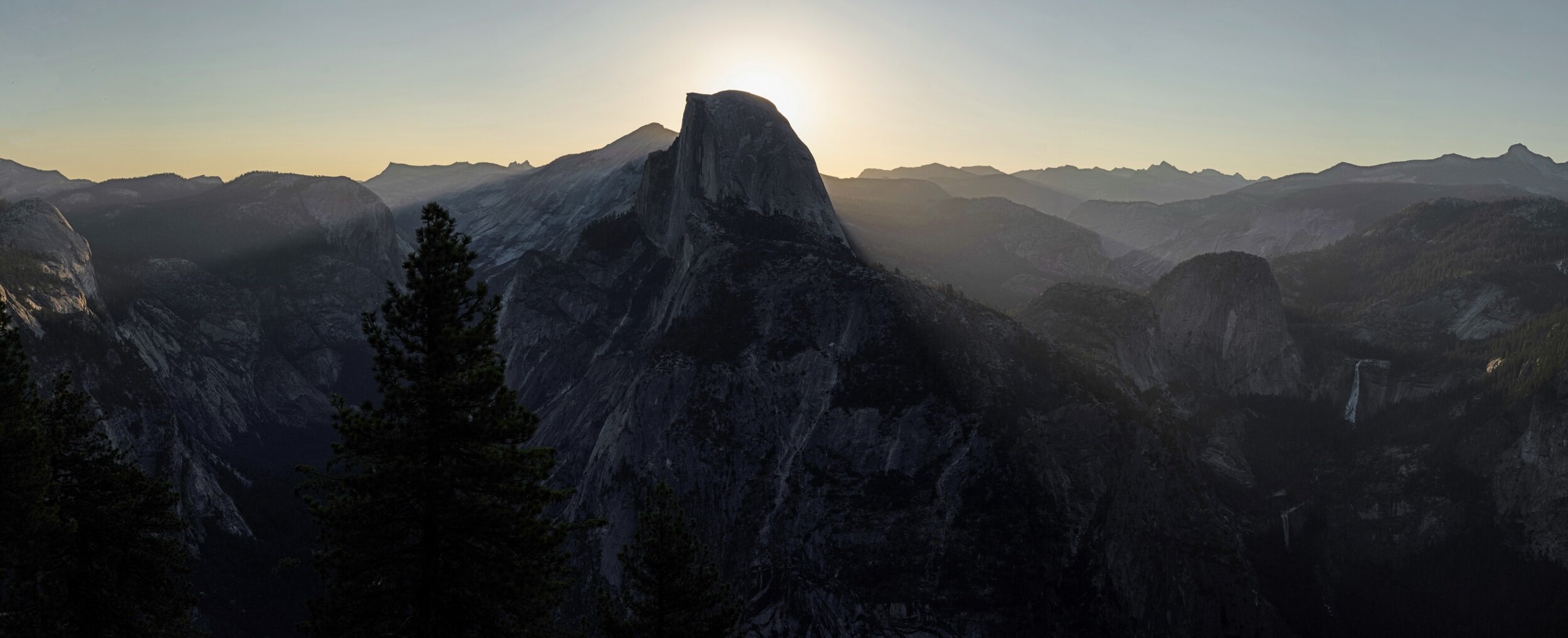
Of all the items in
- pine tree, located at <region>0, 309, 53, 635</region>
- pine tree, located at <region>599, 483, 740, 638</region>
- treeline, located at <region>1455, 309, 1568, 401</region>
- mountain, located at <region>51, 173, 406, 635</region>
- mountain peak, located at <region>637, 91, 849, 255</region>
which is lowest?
mountain, located at <region>51, 173, 406, 635</region>

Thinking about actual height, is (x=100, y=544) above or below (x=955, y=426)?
above

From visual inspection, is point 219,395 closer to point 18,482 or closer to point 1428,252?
point 18,482

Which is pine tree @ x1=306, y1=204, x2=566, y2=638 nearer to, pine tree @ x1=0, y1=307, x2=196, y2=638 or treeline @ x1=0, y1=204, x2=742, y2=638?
treeline @ x1=0, y1=204, x2=742, y2=638

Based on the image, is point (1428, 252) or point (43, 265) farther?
point (1428, 252)

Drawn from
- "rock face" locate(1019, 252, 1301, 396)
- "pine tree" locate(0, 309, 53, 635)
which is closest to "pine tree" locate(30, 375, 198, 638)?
"pine tree" locate(0, 309, 53, 635)

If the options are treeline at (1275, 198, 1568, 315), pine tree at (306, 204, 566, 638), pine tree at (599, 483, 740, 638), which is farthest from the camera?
treeline at (1275, 198, 1568, 315)

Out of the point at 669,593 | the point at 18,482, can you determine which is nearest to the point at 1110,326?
the point at 669,593

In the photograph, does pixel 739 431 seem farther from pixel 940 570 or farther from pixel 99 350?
pixel 99 350
